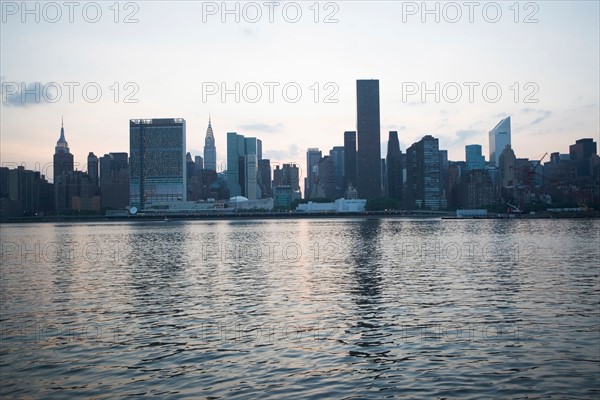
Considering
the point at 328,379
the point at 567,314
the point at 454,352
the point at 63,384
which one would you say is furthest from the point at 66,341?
the point at 567,314

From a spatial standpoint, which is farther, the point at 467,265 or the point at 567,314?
the point at 467,265

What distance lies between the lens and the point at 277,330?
32031mm

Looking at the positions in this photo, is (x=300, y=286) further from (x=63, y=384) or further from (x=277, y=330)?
(x=63, y=384)

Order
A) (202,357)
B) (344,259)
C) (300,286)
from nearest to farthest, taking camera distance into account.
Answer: (202,357) → (300,286) → (344,259)

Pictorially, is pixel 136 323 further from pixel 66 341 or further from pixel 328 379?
pixel 328 379

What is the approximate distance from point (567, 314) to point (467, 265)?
101ft

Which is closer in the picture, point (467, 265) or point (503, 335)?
point (503, 335)

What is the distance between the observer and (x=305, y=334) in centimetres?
3102

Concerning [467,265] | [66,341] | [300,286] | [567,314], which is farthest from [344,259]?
[66,341]

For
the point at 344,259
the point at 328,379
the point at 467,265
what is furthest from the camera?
the point at 344,259

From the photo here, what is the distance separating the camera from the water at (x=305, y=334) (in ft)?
74.2

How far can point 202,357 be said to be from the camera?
2666 centimetres

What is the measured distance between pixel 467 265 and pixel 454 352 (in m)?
41.2

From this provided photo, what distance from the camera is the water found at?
22625 mm
